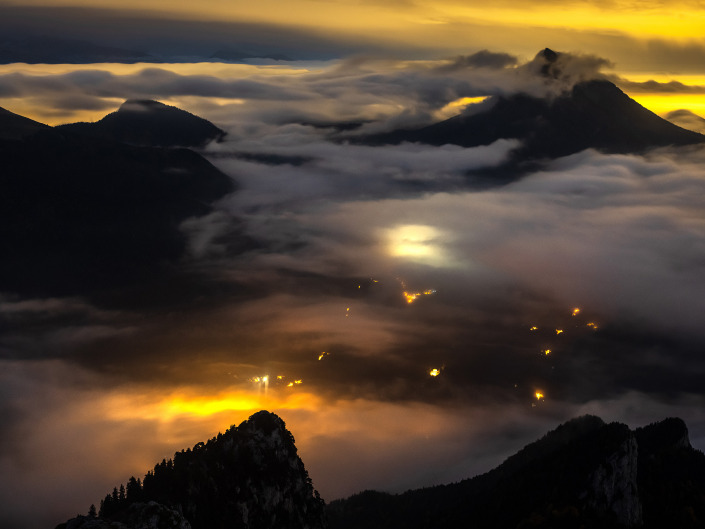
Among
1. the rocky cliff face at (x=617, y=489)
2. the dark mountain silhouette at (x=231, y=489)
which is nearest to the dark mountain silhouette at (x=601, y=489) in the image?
the rocky cliff face at (x=617, y=489)

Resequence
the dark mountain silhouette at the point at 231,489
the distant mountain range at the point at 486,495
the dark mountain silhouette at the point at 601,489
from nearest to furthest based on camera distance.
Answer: the dark mountain silhouette at the point at 231,489 → the distant mountain range at the point at 486,495 → the dark mountain silhouette at the point at 601,489

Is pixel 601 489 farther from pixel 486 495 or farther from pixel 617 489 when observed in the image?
pixel 486 495

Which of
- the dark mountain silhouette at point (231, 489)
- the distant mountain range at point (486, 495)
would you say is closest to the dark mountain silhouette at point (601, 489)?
the distant mountain range at point (486, 495)

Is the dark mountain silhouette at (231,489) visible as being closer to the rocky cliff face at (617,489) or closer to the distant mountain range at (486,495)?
the distant mountain range at (486,495)

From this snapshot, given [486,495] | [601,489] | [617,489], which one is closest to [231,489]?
[486,495]

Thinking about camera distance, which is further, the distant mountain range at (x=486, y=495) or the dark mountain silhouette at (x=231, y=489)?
the distant mountain range at (x=486, y=495)

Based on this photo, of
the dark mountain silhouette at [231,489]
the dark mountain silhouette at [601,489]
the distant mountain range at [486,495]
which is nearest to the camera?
the dark mountain silhouette at [231,489]

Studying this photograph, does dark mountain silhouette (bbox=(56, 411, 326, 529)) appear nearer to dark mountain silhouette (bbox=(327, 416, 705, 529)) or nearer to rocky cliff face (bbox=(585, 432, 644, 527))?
dark mountain silhouette (bbox=(327, 416, 705, 529))
